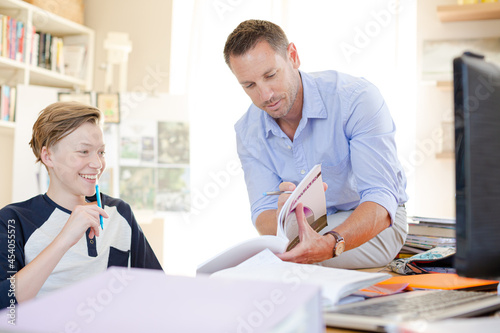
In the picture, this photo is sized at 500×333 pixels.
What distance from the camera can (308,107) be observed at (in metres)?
1.62

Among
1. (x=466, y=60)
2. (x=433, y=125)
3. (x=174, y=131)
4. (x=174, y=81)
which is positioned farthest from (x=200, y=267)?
(x=174, y=81)

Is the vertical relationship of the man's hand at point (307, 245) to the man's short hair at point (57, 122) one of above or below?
below

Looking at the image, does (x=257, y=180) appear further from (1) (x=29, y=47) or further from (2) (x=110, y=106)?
(1) (x=29, y=47)

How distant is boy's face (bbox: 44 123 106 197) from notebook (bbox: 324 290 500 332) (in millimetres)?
937

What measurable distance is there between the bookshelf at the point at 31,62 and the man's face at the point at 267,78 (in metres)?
2.27

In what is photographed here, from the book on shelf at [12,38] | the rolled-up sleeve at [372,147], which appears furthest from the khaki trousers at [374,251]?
the book on shelf at [12,38]

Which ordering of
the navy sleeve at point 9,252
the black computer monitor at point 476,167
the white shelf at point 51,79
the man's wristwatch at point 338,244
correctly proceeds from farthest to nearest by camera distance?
the white shelf at point 51,79 < the man's wristwatch at point 338,244 < the navy sleeve at point 9,252 < the black computer monitor at point 476,167

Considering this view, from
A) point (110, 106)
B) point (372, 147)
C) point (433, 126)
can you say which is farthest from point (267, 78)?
point (433, 126)

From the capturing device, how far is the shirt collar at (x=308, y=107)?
161 cm

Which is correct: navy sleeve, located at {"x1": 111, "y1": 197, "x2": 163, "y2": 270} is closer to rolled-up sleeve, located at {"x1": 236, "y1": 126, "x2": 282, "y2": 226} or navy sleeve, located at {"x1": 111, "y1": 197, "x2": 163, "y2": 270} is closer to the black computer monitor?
rolled-up sleeve, located at {"x1": 236, "y1": 126, "x2": 282, "y2": 226}

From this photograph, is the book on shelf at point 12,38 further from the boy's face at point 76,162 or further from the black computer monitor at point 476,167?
the black computer monitor at point 476,167

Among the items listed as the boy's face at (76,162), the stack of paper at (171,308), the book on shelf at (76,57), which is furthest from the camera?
the book on shelf at (76,57)

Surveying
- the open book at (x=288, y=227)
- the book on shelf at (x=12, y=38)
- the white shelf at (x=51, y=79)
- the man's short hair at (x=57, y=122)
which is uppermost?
the book on shelf at (x=12, y=38)

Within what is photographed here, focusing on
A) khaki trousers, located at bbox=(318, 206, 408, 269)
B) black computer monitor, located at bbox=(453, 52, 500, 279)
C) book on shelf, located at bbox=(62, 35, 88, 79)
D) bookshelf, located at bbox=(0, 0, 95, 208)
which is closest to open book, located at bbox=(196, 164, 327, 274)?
khaki trousers, located at bbox=(318, 206, 408, 269)
